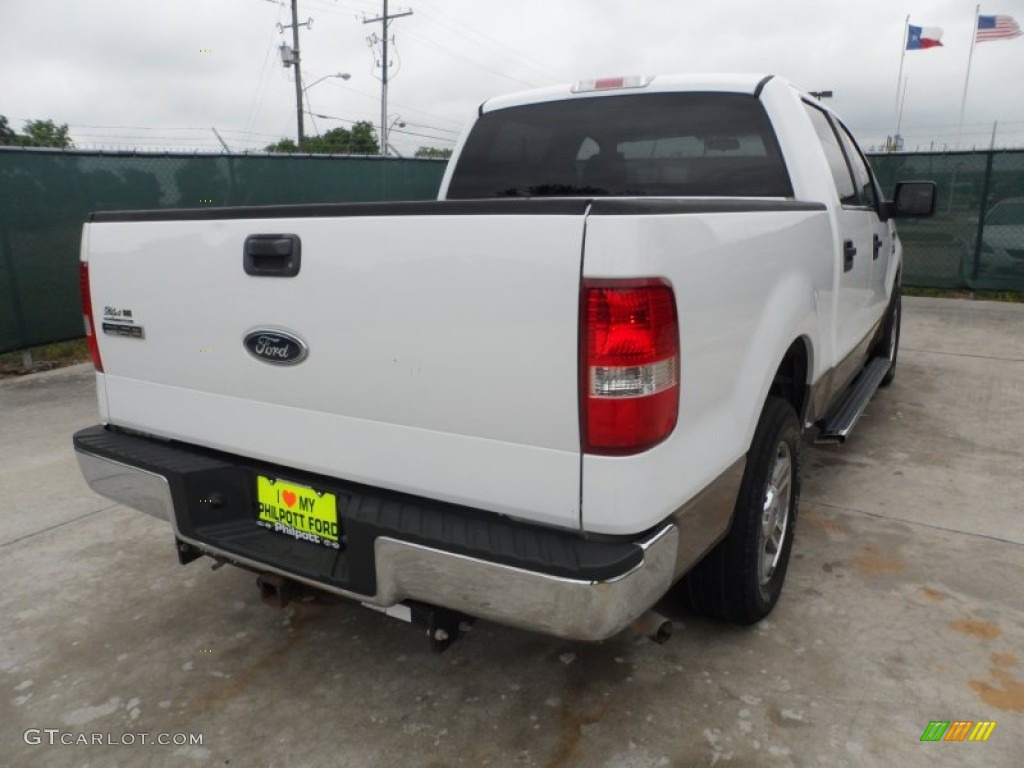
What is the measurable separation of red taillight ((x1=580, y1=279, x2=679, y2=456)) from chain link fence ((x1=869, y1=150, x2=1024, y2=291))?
10772 mm

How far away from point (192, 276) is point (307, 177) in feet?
24.7

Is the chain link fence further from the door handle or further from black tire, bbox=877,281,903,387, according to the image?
the door handle

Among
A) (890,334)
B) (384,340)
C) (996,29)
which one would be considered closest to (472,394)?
(384,340)

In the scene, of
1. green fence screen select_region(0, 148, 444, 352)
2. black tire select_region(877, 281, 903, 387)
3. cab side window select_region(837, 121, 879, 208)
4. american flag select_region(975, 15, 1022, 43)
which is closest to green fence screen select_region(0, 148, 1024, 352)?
green fence screen select_region(0, 148, 444, 352)

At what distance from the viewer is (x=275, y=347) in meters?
2.15

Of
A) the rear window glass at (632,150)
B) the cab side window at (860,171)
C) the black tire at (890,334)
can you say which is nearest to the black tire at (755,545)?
the rear window glass at (632,150)

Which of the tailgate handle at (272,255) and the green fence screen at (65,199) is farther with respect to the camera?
the green fence screen at (65,199)

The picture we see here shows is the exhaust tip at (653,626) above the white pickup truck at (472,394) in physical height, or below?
below

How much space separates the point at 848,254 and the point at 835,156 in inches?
26.3

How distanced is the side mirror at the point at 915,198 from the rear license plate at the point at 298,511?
3.61 m

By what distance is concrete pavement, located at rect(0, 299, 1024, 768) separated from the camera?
2.22 m

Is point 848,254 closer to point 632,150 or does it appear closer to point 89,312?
point 632,150

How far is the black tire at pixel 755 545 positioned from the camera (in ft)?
7.99

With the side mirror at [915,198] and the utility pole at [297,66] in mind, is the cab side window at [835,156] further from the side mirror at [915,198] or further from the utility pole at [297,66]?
the utility pole at [297,66]
